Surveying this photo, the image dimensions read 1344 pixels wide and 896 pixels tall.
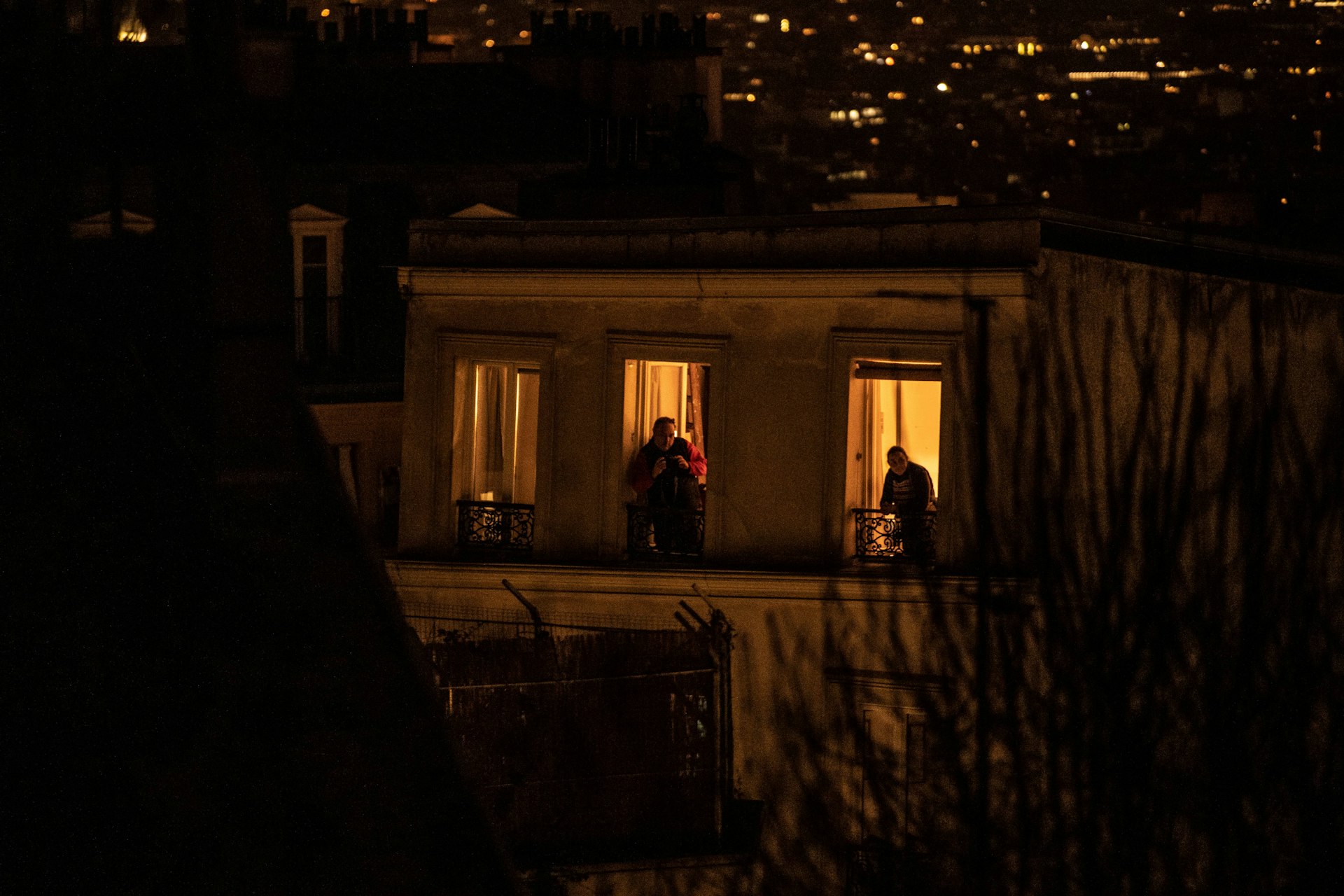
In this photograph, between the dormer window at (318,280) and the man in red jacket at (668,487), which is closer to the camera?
the man in red jacket at (668,487)

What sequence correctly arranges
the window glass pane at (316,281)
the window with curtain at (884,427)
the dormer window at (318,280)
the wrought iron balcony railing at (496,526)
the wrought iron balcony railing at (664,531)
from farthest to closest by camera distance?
the window glass pane at (316,281)
the dormer window at (318,280)
the wrought iron balcony railing at (496,526)
the wrought iron balcony railing at (664,531)
the window with curtain at (884,427)

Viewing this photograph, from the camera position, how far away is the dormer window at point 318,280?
77.7 ft

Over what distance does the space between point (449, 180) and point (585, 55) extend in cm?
654

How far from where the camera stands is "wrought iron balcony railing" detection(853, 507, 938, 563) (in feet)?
60.8

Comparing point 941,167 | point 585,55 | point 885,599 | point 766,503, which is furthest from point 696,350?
point 941,167

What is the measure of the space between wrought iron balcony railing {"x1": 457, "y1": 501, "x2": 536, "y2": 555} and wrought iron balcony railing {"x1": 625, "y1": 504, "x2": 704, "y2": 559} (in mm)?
1041

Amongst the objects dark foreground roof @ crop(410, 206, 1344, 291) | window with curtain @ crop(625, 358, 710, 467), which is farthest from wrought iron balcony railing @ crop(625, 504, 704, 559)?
dark foreground roof @ crop(410, 206, 1344, 291)

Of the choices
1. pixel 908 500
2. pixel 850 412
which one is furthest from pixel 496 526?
pixel 908 500

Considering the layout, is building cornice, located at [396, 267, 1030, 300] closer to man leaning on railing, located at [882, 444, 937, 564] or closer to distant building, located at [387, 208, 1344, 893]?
distant building, located at [387, 208, 1344, 893]

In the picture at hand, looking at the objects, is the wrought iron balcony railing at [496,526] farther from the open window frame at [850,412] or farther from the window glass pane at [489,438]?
the open window frame at [850,412]

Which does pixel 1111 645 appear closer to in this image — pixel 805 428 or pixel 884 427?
pixel 805 428

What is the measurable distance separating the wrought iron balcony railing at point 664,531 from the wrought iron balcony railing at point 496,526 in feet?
3.42

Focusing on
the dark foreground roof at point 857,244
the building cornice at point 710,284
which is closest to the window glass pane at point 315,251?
the dark foreground roof at point 857,244

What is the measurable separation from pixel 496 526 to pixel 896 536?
13.7 feet
